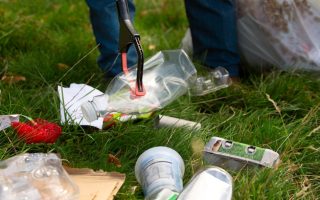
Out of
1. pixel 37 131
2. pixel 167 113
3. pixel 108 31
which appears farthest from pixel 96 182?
pixel 108 31

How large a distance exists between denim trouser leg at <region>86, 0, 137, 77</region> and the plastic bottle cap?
1.13 ft

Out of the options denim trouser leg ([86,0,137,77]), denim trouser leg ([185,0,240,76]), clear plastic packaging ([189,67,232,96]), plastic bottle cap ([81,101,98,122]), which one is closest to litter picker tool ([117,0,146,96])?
plastic bottle cap ([81,101,98,122])

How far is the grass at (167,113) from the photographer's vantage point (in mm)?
1662

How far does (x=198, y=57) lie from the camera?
2549 mm

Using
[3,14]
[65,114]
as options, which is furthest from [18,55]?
[65,114]

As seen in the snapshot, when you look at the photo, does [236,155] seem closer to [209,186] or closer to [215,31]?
[209,186]

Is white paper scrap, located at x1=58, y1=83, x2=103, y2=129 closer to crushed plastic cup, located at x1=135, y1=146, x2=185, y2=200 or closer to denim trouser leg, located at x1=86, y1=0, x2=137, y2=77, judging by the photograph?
denim trouser leg, located at x1=86, y1=0, x2=137, y2=77

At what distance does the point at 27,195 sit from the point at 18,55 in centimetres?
129

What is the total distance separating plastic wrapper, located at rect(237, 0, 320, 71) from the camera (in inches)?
91.1

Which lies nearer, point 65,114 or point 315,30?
point 65,114

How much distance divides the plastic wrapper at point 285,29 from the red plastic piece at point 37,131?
101cm

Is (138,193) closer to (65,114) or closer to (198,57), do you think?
(65,114)

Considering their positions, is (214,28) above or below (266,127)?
above

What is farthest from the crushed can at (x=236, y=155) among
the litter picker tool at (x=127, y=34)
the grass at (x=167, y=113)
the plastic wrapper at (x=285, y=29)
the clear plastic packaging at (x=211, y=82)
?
the plastic wrapper at (x=285, y=29)
